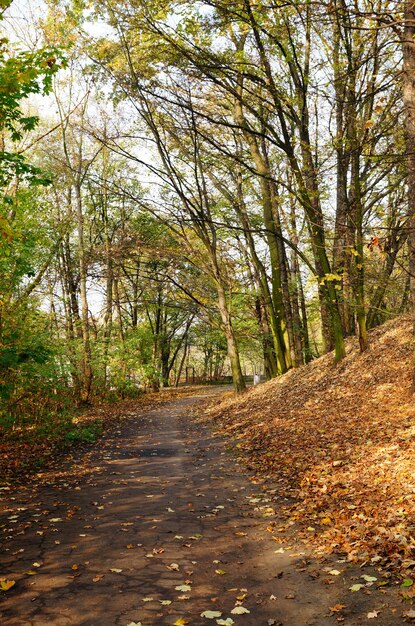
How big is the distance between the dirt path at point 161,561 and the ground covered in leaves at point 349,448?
0.45 meters

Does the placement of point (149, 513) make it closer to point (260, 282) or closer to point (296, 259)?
point (260, 282)

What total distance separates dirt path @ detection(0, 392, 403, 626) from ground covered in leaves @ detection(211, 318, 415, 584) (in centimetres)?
45

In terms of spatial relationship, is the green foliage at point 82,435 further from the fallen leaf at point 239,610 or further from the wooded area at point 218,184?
the fallen leaf at point 239,610

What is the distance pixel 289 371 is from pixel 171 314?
22.1 m

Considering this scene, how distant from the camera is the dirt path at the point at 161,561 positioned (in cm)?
405

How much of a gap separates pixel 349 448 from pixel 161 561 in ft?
13.4

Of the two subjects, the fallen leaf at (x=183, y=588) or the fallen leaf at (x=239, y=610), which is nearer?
the fallen leaf at (x=239, y=610)

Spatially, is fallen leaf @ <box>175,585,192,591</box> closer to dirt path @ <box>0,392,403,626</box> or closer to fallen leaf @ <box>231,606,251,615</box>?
dirt path @ <box>0,392,403,626</box>

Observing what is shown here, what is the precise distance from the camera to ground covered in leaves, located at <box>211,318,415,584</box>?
5273 millimetres

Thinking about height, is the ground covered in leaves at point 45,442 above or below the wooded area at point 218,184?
below

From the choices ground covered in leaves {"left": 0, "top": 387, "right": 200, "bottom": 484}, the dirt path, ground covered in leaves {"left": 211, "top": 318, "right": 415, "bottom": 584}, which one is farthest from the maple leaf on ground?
ground covered in leaves {"left": 0, "top": 387, "right": 200, "bottom": 484}

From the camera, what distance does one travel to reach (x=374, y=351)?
13555 millimetres

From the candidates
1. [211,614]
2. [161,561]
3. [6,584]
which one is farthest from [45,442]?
[211,614]

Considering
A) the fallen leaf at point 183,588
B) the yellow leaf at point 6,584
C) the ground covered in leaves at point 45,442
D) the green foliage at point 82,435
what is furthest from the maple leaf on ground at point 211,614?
the green foliage at point 82,435
